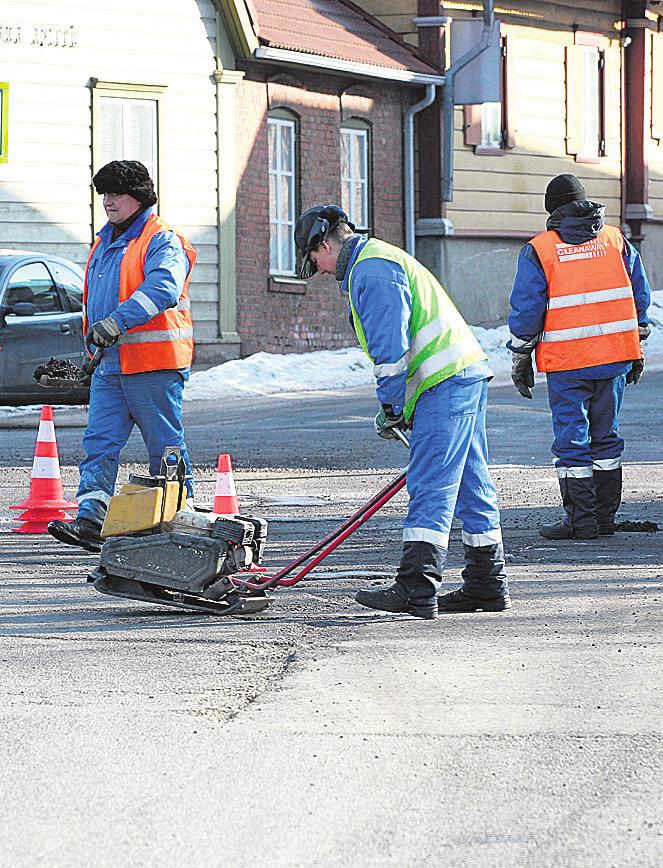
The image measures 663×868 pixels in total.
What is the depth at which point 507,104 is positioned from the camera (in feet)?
92.9

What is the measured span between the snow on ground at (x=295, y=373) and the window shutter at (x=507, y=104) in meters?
3.87

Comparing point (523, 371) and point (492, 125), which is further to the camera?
point (492, 125)

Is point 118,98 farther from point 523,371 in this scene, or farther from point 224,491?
point 224,491

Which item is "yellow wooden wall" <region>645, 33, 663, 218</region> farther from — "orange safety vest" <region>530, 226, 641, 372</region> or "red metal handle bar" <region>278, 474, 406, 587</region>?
"red metal handle bar" <region>278, 474, 406, 587</region>

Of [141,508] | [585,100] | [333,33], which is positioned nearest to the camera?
[141,508]

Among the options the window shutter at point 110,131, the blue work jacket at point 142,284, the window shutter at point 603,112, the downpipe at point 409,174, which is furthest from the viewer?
the window shutter at point 603,112

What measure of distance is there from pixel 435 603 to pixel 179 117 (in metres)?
17.6

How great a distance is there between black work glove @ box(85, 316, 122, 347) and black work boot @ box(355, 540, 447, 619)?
226 cm

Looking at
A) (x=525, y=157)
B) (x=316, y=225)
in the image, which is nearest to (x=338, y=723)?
(x=316, y=225)

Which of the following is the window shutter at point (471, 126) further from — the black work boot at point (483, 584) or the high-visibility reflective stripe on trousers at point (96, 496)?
the black work boot at point (483, 584)

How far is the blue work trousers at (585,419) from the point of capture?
977 cm

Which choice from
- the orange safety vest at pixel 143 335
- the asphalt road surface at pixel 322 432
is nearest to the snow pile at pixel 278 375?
the asphalt road surface at pixel 322 432

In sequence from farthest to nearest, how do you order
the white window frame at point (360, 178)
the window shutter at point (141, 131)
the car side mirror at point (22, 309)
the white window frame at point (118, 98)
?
1. the white window frame at point (360, 178)
2. the window shutter at point (141, 131)
3. the white window frame at point (118, 98)
4. the car side mirror at point (22, 309)

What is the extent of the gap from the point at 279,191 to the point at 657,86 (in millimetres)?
8723
